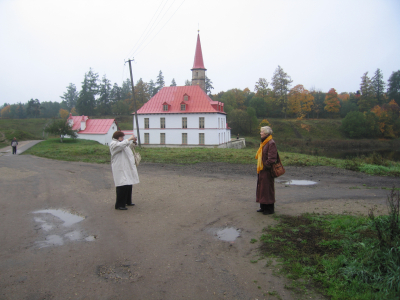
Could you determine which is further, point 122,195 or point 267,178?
point 122,195

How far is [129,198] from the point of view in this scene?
25.4 ft

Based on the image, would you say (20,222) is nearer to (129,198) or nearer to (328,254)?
(129,198)

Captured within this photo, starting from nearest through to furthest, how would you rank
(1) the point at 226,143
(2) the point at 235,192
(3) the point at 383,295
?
(3) the point at 383,295 → (2) the point at 235,192 → (1) the point at 226,143

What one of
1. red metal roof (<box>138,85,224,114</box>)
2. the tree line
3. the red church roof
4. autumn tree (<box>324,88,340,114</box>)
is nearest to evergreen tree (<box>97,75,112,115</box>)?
the tree line

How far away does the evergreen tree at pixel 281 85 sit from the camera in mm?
83669

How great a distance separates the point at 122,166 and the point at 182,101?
36.5 metres

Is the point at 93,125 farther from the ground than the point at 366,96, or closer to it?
closer to it

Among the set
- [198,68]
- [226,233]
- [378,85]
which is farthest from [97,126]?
[378,85]

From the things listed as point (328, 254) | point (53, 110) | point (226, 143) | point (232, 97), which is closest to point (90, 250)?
point (328, 254)

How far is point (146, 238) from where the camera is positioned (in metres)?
5.41

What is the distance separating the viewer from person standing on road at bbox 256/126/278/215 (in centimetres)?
660

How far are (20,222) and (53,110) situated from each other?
123m

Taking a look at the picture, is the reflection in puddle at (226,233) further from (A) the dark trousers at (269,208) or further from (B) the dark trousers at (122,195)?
(B) the dark trousers at (122,195)

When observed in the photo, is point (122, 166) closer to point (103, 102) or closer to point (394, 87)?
point (103, 102)
